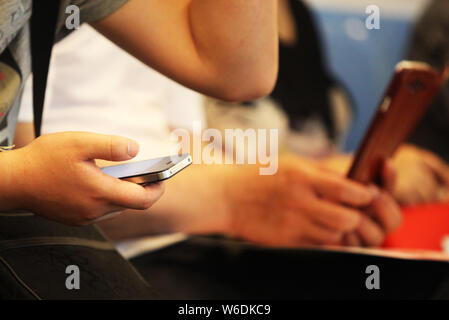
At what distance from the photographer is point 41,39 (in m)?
0.36

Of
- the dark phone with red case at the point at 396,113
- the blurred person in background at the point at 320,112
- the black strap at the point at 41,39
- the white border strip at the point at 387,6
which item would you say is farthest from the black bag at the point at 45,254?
the white border strip at the point at 387,6

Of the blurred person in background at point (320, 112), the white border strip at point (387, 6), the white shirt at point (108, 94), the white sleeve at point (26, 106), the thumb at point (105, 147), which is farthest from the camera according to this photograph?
the white border strip at point (387, 6)

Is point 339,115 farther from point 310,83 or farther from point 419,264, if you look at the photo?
point 419,264

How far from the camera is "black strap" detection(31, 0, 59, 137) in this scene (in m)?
0.35

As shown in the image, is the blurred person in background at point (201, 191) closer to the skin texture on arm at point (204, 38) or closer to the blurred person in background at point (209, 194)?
the blurred person in background at point (209, 194)

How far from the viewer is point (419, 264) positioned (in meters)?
0.48

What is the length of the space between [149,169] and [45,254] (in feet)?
0.35

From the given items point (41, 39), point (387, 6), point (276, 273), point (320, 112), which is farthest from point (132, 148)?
point (387, 6)

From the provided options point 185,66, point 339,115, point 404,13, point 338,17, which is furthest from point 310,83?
point 185,66

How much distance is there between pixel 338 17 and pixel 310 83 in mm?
230

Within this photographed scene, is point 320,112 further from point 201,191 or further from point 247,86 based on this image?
point 247,86

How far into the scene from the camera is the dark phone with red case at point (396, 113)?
490mm

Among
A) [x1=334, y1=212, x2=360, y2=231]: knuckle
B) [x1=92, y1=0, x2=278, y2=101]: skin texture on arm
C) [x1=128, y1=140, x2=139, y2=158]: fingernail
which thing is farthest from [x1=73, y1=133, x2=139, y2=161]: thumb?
[x1=334, y1=212, x2=360, y2=231]: knuckle
